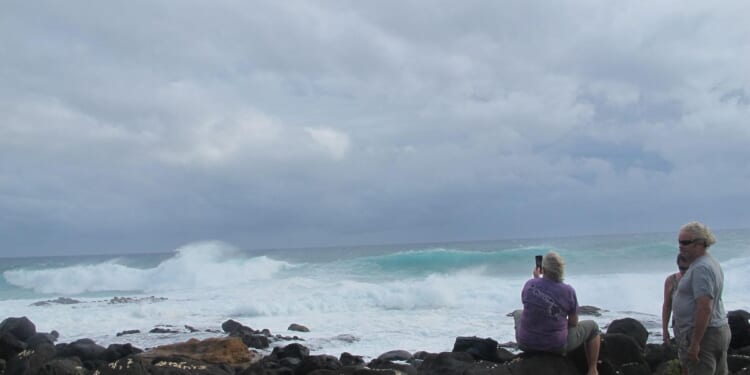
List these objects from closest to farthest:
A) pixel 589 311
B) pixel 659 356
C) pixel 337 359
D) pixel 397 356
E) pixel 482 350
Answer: pixel 659 356, pixel 482 350, pixel 337 359, pixel 397 356, pixel 589 311

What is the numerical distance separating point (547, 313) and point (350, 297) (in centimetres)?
1928

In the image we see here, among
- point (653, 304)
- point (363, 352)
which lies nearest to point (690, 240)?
point (363, 352)

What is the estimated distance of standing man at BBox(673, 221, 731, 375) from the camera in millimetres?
4680

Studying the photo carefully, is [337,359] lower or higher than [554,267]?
lower

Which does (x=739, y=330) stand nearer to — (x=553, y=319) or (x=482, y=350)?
(x=482, y=350)

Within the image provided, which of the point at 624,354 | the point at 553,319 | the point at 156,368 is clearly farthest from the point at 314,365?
the point at 553,319

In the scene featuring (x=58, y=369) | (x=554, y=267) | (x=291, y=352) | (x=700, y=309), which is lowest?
(x=291, y=352)

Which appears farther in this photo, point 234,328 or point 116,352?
point 234,328

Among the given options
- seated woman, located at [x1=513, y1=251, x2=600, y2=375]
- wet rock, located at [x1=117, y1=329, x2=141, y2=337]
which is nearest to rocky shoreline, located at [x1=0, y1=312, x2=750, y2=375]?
seated woman, located at [x1=513, y1=251, x2=600, y2=375]

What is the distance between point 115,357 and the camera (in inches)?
444

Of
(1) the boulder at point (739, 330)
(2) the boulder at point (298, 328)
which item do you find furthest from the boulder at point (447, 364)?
(2) the boulder at point (298, 328)

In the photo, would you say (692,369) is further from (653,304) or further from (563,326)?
(653,304)

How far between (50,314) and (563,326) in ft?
71.8

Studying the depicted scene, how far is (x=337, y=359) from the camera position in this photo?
10.5m
